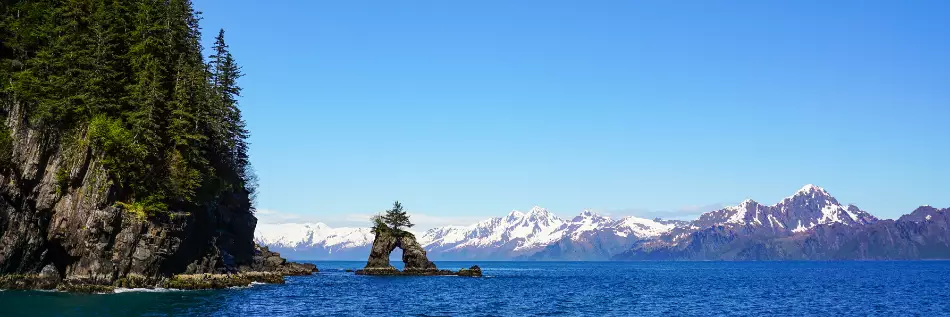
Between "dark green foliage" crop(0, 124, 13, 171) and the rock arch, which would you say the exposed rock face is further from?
the rock arch

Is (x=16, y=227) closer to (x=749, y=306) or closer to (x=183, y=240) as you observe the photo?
(x=183, y=240)

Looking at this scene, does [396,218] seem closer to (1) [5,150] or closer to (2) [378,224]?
(2) [378,224]

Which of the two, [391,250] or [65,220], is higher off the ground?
[391,250]

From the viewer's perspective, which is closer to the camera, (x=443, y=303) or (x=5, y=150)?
(x=5, y=150)

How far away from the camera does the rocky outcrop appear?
158500mm

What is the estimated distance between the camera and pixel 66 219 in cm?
7612

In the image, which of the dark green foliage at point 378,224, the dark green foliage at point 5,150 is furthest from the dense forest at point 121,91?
the dark green foliage at point 378,224

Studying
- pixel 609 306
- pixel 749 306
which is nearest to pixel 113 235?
pixel 609 306

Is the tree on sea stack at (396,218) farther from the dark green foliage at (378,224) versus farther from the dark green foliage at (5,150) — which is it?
the dark green foliage at (5,150)

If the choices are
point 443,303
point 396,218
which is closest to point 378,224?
point 396,218

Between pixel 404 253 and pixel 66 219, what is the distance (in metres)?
94.1

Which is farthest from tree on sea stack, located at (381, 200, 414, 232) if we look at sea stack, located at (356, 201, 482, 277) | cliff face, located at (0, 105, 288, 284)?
cliff face, located at (0, 105, 288, 284)

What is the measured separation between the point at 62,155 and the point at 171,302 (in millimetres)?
21315


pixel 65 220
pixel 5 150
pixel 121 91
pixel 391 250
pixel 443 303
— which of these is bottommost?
pixel 443 303
